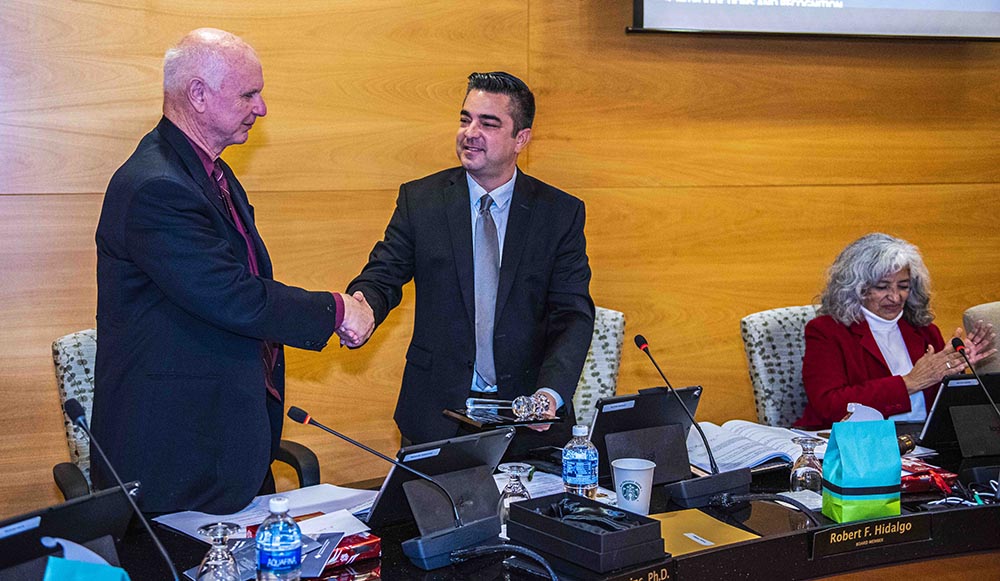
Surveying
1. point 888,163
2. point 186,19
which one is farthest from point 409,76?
point 888,163

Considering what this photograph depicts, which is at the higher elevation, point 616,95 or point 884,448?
point 616,95

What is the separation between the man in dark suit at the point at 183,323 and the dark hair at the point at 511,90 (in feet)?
2.75

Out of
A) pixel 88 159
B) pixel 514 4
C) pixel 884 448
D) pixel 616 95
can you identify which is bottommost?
pixel 884 448

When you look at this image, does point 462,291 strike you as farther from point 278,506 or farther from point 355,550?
point 278,506

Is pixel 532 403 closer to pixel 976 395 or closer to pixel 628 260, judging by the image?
pixel 976 395

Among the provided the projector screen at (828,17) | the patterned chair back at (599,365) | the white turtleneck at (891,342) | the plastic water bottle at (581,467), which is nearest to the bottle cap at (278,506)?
the plastic water bottle at (581,467)

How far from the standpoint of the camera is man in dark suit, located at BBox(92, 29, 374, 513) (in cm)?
231

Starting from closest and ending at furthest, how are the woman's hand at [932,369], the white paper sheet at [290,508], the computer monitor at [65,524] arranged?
the computer monitor at [65,524]
the white paper sheet at [290,508]
the woman's hand at [932,369]

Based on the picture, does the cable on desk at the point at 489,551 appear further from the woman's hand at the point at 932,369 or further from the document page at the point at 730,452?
the woman's hand at the point at 932,369

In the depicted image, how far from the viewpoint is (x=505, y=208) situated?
10.3 ft

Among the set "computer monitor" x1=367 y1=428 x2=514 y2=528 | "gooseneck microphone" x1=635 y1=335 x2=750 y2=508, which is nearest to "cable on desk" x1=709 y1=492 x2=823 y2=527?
"gooseneck microphone" x1=635 y1=335 x2=750 y2=508

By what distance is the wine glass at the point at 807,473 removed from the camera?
2.51 meters

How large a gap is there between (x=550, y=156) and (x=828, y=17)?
136 cm

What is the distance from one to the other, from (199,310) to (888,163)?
11.5 feet
